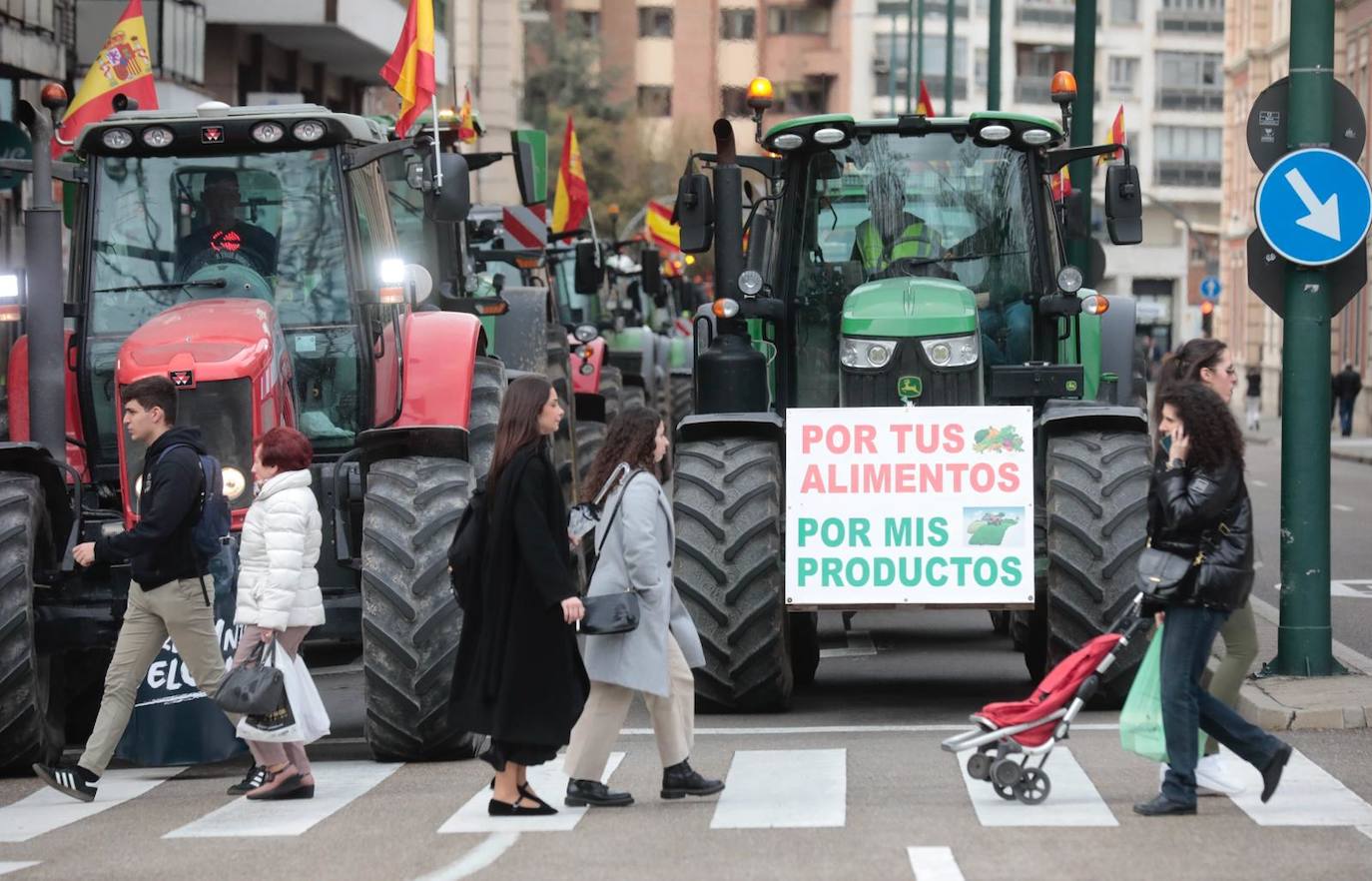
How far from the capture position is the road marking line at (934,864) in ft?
27.2

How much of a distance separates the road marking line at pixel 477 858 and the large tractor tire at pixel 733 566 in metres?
2.83

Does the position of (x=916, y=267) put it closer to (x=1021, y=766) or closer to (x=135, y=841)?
(x=1021, y=766)

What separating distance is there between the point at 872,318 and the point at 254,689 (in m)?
4.17

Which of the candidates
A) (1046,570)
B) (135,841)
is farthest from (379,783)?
(1046,570)

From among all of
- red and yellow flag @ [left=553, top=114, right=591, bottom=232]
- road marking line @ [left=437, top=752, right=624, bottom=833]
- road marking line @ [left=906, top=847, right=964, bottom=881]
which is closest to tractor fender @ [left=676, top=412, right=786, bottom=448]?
road marking line @ [left=437, top=752, right=624, bottom=833]

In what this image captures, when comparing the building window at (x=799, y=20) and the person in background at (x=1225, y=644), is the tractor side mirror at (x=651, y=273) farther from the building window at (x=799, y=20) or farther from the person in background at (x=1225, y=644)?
the building window at (x=799, y=20)

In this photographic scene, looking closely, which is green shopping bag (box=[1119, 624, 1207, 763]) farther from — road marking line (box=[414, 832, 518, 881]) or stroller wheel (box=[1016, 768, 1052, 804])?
road marking line (box=[414, 832, 518, 881])

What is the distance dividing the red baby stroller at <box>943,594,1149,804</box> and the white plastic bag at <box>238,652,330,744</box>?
269 centimetres

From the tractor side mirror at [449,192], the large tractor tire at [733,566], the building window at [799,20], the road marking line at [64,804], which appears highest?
the building window at [799,20]

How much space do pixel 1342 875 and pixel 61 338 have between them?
6.57 m

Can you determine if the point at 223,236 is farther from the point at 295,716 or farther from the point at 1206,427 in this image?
the point at 1206,427

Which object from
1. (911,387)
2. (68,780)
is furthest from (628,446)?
(911,387)

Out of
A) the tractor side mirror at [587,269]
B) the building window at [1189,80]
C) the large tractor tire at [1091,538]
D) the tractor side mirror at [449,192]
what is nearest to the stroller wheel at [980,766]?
the large tractor tire at [1091,538]

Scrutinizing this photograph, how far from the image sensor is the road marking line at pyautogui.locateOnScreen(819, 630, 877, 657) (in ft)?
51.5
